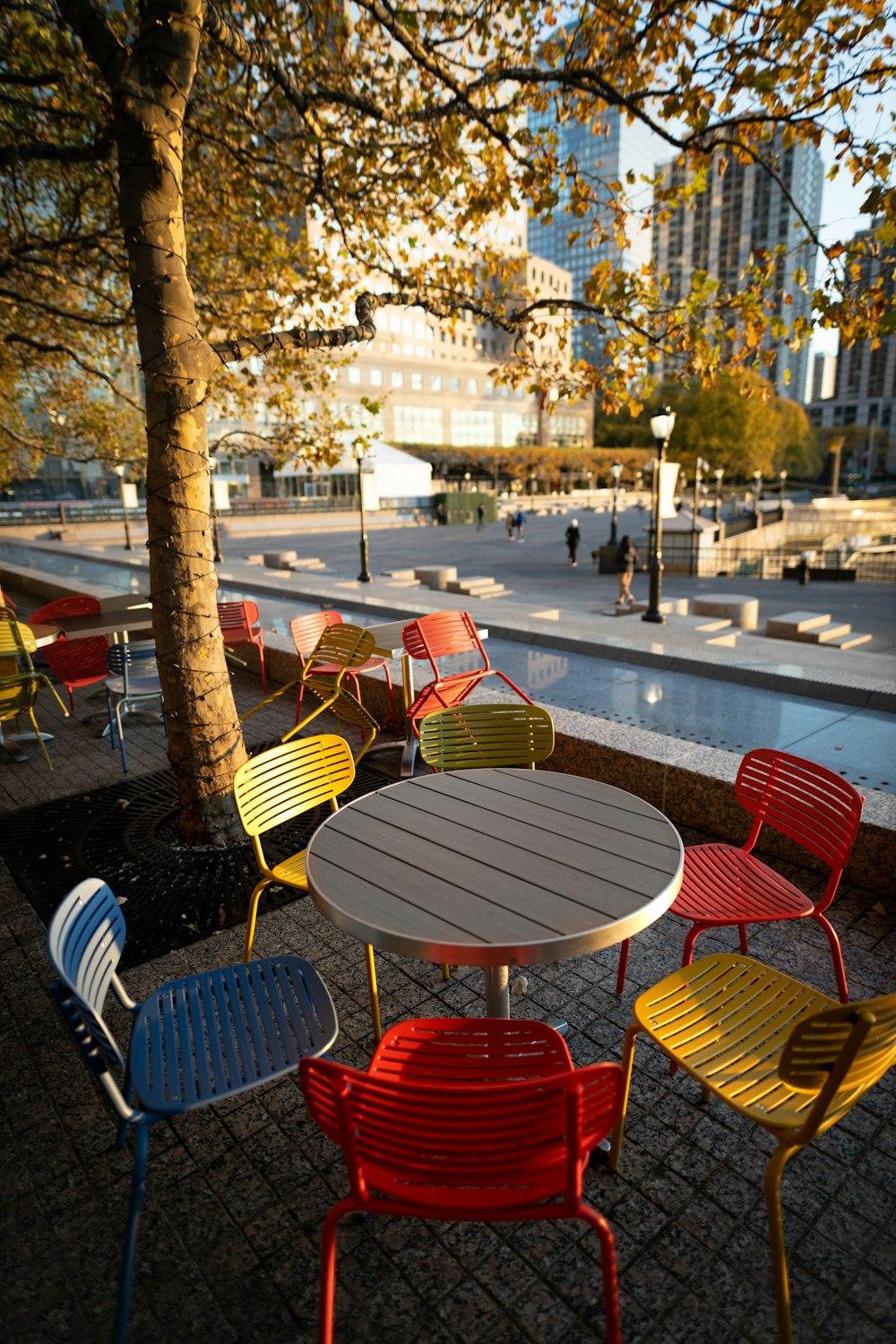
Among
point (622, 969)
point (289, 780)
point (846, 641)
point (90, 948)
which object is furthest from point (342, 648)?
point (846, 641)

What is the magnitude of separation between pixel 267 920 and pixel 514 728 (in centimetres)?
158

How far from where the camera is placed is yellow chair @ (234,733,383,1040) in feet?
9.66

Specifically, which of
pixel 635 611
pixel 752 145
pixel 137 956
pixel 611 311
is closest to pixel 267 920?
pixel 137 956

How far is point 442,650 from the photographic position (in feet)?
19.5

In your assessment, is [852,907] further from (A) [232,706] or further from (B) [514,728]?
(A) [232,706]

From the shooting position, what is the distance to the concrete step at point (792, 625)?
1246cm

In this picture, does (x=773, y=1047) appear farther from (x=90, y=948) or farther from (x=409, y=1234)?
(x=90, y=948)

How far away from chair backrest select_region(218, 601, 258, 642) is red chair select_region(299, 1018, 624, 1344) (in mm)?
6505

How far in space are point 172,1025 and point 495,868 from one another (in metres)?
1.09

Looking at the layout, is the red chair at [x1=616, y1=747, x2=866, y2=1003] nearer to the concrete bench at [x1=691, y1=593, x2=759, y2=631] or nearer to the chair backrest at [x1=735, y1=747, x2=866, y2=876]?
the chair backrest at [x1=735, y1=747, x2=866, y2=876]

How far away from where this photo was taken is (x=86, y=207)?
31.2ft

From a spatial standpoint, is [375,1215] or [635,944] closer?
[375,1215]

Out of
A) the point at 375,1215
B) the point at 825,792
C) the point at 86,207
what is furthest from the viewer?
the point at 86,207

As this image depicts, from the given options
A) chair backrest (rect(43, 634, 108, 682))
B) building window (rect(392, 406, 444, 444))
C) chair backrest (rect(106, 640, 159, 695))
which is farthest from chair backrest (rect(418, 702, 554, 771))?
building window (rect(392, 406, 444, 444))
